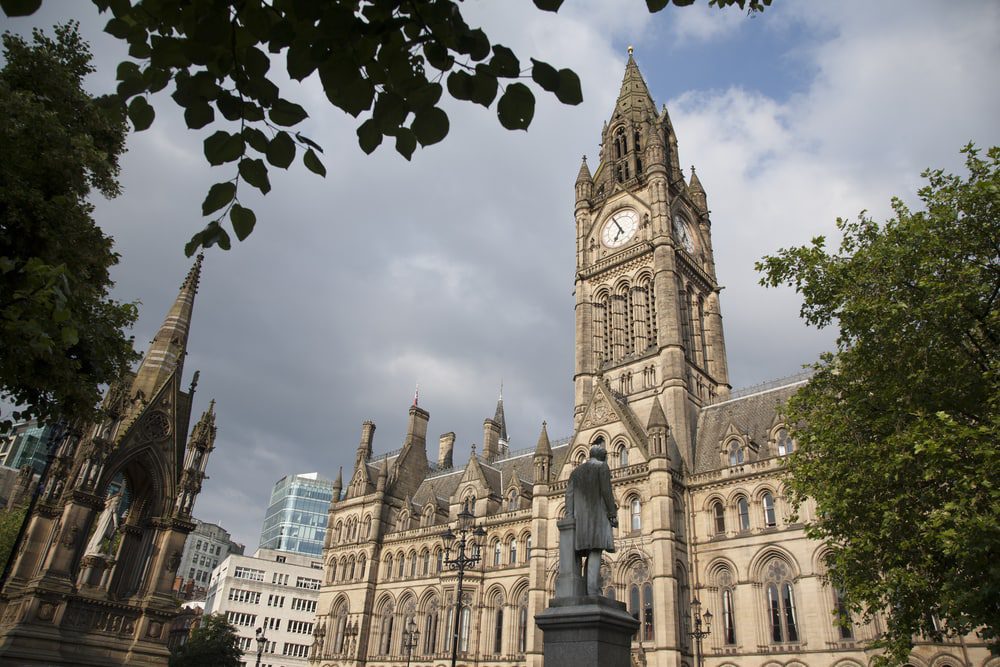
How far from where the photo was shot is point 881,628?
28047 millimetres

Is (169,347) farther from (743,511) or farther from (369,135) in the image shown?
(743,511)

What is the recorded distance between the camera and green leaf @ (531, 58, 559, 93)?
3.63 meters

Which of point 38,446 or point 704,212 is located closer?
point 704,212

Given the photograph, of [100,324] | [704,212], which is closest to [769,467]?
[704,212]

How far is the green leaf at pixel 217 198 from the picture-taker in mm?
3924

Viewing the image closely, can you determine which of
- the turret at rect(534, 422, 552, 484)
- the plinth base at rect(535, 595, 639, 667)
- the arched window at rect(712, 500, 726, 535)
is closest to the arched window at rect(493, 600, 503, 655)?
the turret at rect(534, 422, 552, 484)

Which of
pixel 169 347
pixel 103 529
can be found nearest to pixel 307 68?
pixel 103 529

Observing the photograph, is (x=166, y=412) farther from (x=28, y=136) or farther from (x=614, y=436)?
(x=614, y=436)

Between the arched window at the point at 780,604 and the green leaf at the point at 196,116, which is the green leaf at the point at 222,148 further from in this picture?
the arched window at the point at 780,604

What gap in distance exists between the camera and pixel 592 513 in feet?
37.3

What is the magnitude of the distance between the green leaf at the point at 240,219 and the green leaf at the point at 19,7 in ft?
4.61

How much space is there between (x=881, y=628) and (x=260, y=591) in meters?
70.4

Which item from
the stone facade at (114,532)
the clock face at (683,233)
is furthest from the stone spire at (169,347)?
the clock face at (683,233)

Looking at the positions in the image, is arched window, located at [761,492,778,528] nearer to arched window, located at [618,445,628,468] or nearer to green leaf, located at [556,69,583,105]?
arched window, located at [618,445,628,468]
